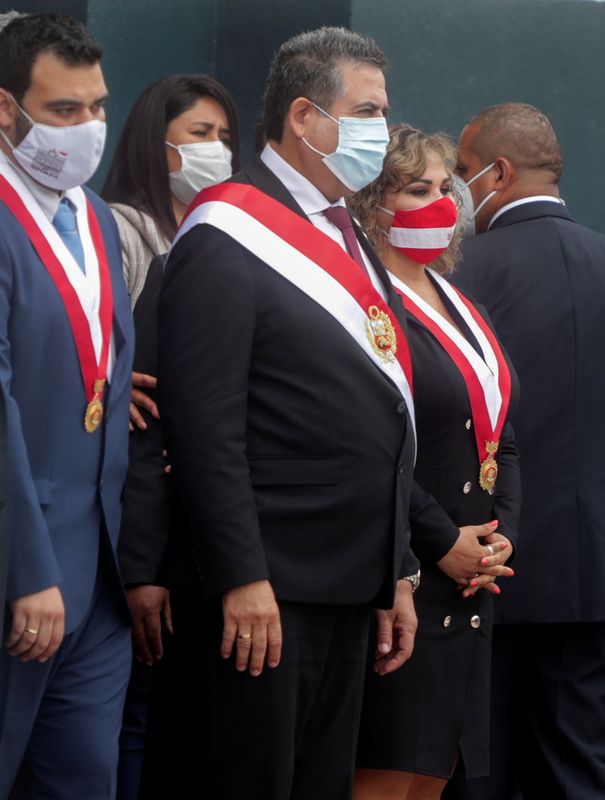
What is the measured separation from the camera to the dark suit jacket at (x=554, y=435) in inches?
169

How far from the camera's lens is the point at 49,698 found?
3.04 meters

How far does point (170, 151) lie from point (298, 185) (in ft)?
2.71

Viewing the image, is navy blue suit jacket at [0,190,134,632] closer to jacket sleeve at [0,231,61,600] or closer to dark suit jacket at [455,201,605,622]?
jacket sleeve at [0,231,61,600]

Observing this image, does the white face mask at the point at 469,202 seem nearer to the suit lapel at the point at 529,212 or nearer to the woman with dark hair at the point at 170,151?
the suit lapel at the point at 529,212

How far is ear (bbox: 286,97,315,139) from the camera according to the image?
3414 mm

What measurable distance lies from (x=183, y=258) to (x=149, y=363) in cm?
40

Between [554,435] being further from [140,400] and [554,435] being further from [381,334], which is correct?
[140,400]

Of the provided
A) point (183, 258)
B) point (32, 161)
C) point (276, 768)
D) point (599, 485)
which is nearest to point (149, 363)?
point (183, 258)

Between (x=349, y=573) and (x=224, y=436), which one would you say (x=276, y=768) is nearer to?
(x=349, y=573)

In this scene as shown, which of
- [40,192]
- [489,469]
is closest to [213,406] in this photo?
[40,192]

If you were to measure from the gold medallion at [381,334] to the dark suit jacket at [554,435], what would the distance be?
1.00m

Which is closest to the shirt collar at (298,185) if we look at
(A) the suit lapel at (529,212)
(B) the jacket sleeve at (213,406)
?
(B) the jacket sleeve at (213,406)

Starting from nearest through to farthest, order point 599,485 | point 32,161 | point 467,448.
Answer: point 32,161 < point 467,448 < point 599,485

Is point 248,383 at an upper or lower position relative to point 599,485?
upper
